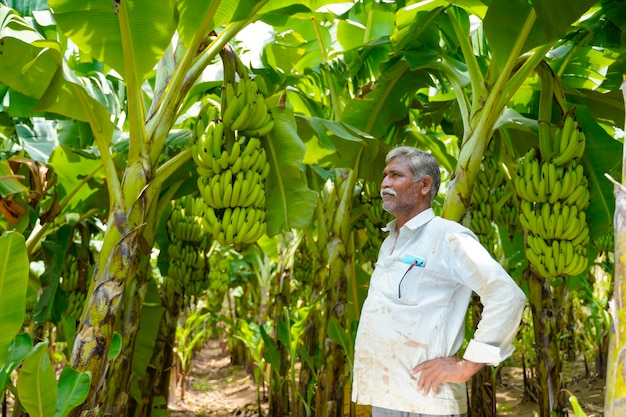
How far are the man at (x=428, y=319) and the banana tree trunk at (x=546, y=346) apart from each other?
1676 millimetres

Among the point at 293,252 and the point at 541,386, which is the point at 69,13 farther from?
the point at 293,252

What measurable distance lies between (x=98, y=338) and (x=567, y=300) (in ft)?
22.6

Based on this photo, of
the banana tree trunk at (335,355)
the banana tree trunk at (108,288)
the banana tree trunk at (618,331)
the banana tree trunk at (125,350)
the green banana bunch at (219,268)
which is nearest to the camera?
the banana tree trunk at (618,331)

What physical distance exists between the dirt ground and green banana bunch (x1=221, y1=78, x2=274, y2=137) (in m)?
3.06

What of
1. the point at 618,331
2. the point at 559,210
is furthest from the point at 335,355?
the point at 618,331

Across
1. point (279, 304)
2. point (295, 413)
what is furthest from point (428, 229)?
point (279, 304)

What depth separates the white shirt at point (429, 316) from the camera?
1.73m

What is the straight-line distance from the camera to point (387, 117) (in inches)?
140

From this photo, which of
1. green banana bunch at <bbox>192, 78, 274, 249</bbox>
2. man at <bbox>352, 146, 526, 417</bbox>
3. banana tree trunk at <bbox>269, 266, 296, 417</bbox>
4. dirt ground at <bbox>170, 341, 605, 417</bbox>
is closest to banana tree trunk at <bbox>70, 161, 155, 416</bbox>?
green banana bunch at <bbox>192, 78, 274, 249</bbox>

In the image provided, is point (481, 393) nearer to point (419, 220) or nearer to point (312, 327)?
point (312, 327)

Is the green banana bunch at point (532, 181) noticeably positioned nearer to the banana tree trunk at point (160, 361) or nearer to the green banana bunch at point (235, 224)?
the green banana bunch at point (235, 224)

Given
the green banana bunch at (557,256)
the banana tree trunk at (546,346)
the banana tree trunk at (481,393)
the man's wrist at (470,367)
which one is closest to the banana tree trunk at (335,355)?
the banana tree trunk at (481,393)

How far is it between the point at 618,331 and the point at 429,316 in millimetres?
805

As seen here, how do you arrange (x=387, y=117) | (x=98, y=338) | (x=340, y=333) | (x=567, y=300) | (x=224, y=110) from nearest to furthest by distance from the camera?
1. (x=98, y=338)
2. (x=224, y=110)
3. (x=340, y=333)
4. (x=387, y=117)
5. (x=567, y=300)
